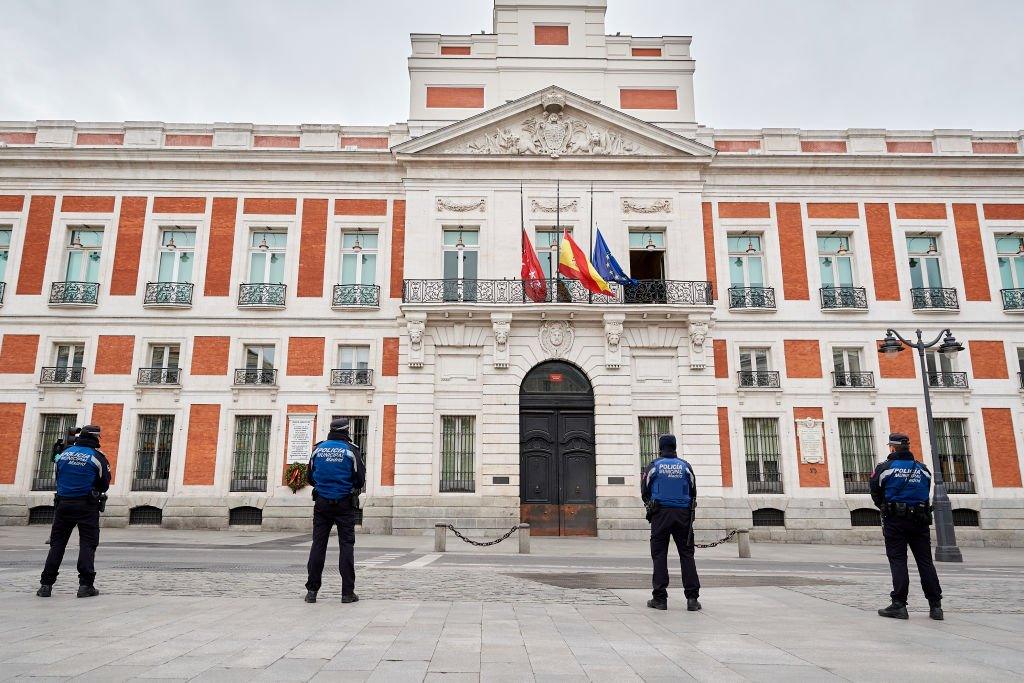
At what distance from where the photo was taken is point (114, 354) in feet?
68.7

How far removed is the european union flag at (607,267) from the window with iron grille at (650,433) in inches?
178

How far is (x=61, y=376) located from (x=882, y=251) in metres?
27.6

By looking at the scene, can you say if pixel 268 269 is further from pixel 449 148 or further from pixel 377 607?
pixel 377 607

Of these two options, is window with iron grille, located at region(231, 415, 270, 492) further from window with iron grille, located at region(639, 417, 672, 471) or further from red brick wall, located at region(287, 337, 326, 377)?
window with iron grille, located at region(639, 417, 672, 471)

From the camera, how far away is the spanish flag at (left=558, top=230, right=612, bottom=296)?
19.6 metres

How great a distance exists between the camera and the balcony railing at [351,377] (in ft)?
68.6

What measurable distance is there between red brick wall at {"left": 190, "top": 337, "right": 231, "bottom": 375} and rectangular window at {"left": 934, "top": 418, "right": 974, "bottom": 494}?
23125 millimetres

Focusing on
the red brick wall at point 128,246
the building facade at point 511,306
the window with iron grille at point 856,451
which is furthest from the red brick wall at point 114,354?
the window with iron grille at point 856,451

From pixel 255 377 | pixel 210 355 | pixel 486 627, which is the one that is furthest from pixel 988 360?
pixel 210 355

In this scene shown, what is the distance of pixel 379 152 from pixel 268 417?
31.5ft

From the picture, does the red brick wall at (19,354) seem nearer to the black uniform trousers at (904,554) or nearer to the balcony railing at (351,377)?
the balcony railing at (351,377)

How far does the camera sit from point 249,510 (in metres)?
20.2

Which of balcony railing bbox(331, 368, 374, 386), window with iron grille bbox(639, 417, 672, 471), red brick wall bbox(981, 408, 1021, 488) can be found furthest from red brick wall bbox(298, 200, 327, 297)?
red brick wall bbox(981, 408, 1021, 488)

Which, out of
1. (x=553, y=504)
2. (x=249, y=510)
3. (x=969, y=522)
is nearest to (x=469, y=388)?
(x=553, y=504)
